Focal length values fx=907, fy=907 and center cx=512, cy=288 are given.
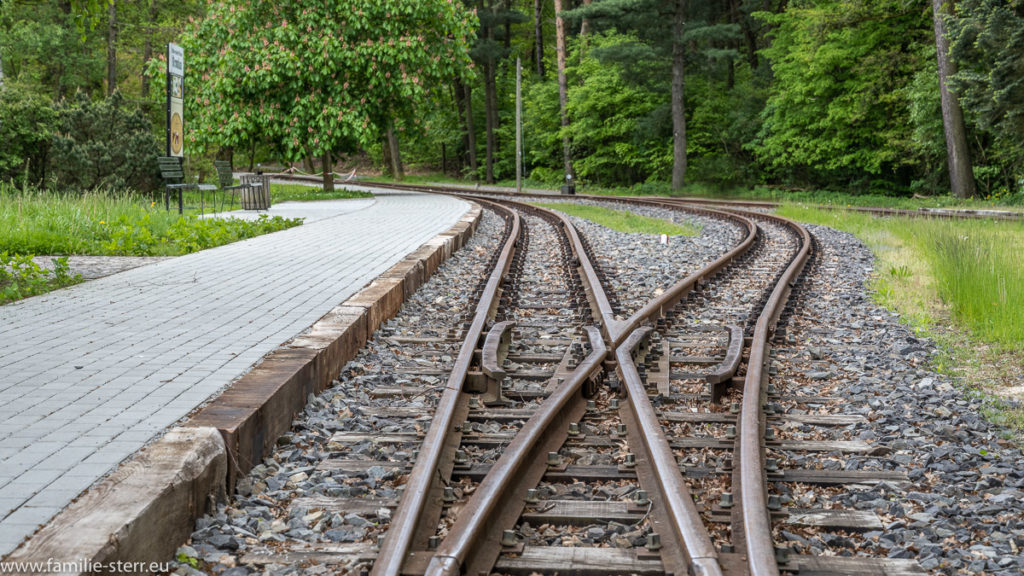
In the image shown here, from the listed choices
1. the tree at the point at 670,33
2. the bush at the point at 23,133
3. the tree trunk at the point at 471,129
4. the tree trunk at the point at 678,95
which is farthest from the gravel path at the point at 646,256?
the tree trunk at the point at 471,129

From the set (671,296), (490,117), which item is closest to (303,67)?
(671,296)

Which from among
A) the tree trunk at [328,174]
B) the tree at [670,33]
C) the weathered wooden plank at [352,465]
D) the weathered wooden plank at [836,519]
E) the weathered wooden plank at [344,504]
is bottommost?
the weathered wooden plank at [344,504]

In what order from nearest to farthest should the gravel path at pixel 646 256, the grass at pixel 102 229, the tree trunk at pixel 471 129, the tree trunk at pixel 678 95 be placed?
1. the gravel path at pixel 646 256
2. the grass at pixel 102 229
3. the tree trunk at pixel 678 95
4. the tree trunk at pixel 471 129

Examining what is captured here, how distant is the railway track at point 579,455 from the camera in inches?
132

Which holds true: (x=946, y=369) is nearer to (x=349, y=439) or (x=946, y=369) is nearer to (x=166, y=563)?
(x=349, y=439)

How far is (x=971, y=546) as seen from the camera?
11.5 feet

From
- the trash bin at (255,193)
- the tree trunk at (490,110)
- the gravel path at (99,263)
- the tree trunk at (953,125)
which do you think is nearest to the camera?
the gravel path at (99,263)

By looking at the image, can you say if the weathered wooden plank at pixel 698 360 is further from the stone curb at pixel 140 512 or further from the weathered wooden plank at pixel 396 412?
the stone curb at pixel 140 512

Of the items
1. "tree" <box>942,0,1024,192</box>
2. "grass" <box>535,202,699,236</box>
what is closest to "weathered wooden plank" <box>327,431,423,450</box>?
"grass" <box>535,202,699,236</box>

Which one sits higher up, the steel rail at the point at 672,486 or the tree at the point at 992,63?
the tree at the point at 992,63

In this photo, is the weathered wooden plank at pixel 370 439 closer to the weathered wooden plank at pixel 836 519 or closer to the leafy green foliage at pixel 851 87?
the weathered wooden plank at pixel 836 519

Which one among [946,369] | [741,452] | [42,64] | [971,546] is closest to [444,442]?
[741,452]

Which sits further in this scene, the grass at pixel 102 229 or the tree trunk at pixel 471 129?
the tree trunk at pixel 471 129

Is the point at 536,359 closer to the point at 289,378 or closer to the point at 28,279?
the point at 289,378
